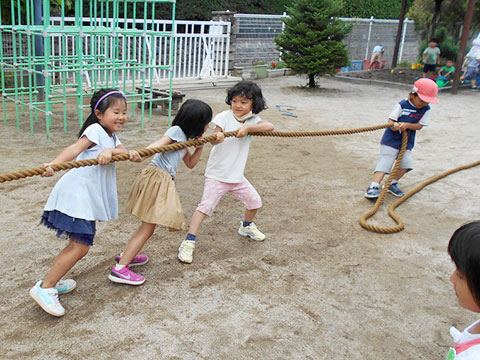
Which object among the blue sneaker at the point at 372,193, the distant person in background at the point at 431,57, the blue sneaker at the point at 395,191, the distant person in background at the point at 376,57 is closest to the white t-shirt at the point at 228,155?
the blue sneaker at the point at 372,193

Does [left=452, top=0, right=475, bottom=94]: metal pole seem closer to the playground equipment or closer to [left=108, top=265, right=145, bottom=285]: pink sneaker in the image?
the playground equipment

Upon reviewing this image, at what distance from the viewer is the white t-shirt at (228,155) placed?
328 cm

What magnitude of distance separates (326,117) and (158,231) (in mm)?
5500

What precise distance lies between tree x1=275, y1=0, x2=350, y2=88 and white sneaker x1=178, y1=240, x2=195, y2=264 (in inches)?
328

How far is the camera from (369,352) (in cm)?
239

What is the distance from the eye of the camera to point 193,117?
289 cm

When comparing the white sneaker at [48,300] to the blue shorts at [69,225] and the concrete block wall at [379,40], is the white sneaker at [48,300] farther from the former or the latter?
the concrete block wall at [379,40]

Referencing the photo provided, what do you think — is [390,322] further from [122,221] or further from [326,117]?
[326,117]

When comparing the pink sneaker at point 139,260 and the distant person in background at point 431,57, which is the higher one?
the distant person in background at point 431,57

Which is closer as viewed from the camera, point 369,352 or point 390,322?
point 369,352

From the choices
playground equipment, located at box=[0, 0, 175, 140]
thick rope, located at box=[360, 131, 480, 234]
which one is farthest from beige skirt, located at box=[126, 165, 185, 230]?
playground equipment, located at box=[0, 0, 175, 140]

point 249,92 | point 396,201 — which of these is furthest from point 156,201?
point 396,201

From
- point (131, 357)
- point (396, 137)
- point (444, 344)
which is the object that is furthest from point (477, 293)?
point (396, 137)

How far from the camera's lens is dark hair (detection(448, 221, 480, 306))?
4.30 feet
